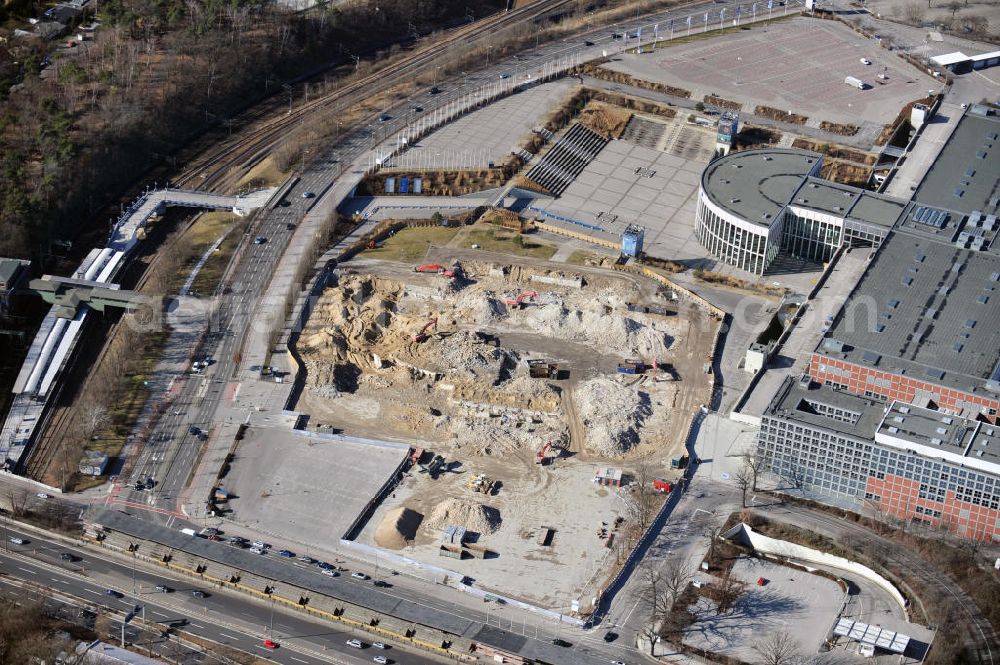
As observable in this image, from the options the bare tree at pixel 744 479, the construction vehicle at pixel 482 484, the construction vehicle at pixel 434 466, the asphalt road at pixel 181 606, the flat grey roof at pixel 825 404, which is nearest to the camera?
the asphalt road at pixel 181 606

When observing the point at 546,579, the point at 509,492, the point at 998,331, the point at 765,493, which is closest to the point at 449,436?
the point at 509,492

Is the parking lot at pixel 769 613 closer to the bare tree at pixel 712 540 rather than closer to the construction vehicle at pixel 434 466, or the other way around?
the bare tree at pixel 712 540

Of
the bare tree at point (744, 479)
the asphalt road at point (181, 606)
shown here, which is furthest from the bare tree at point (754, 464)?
the asphalt road at point (181, 606)

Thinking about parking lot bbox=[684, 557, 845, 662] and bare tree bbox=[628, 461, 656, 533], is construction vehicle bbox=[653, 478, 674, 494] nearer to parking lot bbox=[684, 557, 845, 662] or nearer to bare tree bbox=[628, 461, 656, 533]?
bare tree bbox=[628, 461, 656, 533]

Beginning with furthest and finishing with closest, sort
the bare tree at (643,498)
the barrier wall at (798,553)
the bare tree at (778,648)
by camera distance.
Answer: the bare tree at (643,498) → the barrier wall at (798,553) → the bare tree at (778,648)

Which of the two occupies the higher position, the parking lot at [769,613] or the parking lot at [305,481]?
the parking lot at [305,481]

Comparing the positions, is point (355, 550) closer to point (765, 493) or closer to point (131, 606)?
point (131, 606)

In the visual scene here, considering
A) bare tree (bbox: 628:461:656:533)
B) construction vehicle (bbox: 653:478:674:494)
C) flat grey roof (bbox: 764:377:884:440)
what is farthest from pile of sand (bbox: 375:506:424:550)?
flat grey roof (bbox: 764:377:884:440)
